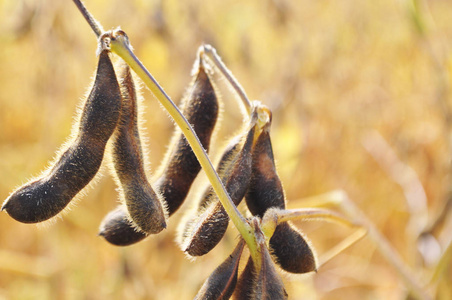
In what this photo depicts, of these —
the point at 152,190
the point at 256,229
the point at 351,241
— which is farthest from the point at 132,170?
the point at 351,241

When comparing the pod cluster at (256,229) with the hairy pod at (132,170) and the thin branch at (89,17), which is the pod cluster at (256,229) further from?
the thin branch at (89,17)

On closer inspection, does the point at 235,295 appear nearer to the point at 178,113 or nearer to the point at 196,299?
the point at 196,299

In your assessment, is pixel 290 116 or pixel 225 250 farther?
pixel 290 116

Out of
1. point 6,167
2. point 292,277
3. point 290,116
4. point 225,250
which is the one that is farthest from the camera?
point 290,116

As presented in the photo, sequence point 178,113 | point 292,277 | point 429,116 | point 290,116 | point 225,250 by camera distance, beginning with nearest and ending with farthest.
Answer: point 178,113
point 292,277
point 225,250
point 290,116
point 429,116

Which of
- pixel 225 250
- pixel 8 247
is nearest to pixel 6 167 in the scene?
pixel 8 247

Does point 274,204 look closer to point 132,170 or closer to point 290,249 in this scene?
point 290,249
